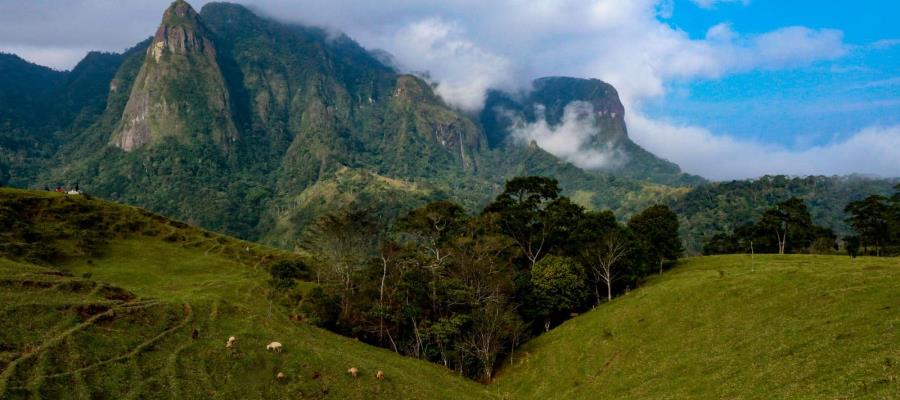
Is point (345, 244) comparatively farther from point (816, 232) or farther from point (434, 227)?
point (816, 232)

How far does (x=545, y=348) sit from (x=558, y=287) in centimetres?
1308

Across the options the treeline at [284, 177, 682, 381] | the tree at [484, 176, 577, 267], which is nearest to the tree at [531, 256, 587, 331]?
the treeline at [284, 177, 682, 381]

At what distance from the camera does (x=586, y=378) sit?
2175 inches

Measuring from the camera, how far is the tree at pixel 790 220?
120 metres

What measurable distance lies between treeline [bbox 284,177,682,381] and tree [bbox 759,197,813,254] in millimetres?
40255

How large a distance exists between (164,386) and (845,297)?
57515mm

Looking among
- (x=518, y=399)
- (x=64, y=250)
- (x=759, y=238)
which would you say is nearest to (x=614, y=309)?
(x=518, y=399)

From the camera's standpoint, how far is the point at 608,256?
80.9m

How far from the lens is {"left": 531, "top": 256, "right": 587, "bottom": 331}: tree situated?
78.2 m

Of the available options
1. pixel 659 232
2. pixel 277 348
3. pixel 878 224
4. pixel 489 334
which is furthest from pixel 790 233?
pixel 277 348

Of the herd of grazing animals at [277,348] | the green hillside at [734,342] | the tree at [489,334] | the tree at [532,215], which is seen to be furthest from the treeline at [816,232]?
the herd of grazing animals at [277,348]

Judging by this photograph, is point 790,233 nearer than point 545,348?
No

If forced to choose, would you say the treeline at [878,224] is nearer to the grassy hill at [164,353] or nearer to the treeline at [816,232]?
the treeline at [816,232]

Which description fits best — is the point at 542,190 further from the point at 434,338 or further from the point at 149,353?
the point at 149,353
